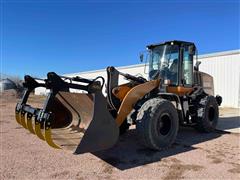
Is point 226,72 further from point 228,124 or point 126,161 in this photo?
point 126,161

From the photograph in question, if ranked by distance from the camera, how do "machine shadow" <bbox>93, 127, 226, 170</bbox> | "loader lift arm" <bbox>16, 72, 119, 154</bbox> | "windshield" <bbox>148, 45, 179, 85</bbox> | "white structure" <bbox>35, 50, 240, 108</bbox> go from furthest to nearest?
1. "white structure" <bbox>35, 50, 240, 108</bbox>
2. "windshield" <bbox>148, 45, 179, 85</bbox>
3. "machine shadow" <bbox>93, 127, 226, 170</bbox>
4. "loader lift arm" <bbox>16, 72, 119, 154</bbox>

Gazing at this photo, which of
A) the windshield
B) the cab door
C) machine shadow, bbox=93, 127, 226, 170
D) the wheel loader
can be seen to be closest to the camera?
the wheel loader

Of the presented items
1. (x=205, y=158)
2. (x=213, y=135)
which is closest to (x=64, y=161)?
(x=205, y=158)

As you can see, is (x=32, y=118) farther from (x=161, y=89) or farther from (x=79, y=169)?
(x=161, y=89)

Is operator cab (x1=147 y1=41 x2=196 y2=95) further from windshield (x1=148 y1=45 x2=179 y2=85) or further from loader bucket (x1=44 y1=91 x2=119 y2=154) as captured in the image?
loader bucket (x1=44 y1=91 x2=119 y2=154)

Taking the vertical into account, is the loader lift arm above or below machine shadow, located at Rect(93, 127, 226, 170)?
above

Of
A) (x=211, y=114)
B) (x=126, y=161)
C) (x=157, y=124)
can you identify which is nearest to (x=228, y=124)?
(x=211, y=114)

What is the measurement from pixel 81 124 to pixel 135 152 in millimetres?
1224

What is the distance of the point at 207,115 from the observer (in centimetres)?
768

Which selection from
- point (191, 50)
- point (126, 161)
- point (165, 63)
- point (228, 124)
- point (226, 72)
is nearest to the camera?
point (126, 161)

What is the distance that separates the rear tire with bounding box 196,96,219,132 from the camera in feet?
24.7

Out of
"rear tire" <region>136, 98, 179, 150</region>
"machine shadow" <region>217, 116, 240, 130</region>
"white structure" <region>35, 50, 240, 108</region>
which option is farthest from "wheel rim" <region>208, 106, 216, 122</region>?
"white structure" <region>35, 50, 240, 108</region>

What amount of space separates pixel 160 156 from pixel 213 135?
2774 millimetres

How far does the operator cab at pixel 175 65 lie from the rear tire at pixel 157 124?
1176 mm
